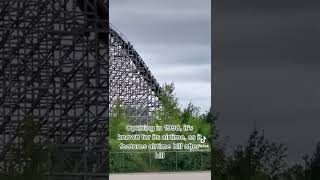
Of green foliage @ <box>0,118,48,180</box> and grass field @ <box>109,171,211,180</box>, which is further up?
green foliage @ <box>0,118,48,180</box>

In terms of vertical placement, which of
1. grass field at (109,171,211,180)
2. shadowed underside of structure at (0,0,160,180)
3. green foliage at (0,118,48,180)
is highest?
shadowed underside of structure at (0,0,160,180)

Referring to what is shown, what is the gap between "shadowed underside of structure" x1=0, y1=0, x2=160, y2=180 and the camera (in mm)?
13719

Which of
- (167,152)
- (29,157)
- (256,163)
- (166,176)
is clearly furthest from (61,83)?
(256,163)

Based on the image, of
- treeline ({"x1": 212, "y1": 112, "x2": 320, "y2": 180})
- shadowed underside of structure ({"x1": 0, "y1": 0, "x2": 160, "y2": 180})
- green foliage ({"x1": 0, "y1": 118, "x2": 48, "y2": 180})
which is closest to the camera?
treeline ({"x1": 212, "y1": 112, "x2": 320, "y2": 180})

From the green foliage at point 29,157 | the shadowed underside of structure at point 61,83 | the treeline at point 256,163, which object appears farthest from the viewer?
the shadowed underside of structure at point 61,83

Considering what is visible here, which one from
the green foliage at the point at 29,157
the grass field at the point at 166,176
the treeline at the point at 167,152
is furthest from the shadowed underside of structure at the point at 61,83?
the grass field at the point at 166,176

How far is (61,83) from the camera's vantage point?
1412 cm

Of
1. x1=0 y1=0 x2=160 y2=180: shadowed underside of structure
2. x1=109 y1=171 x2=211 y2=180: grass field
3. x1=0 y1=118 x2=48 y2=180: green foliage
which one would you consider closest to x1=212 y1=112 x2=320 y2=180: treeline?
x1=109 y1=171 x2=211 y2=180: grass field

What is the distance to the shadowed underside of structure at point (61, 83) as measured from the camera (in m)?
13.7

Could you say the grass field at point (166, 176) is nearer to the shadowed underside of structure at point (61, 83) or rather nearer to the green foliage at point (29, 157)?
the shadowed underside of structure at point (61, 83)

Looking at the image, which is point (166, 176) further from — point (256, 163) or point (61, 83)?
point (61, 83)

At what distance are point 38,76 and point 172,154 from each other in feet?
10.5

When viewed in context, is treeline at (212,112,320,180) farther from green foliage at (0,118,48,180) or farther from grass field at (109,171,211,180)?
green foliage at (0,118,48,180)

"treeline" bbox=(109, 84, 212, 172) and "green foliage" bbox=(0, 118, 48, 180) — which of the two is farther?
"green foliage" bbox=(0, 118, 48, 180)
